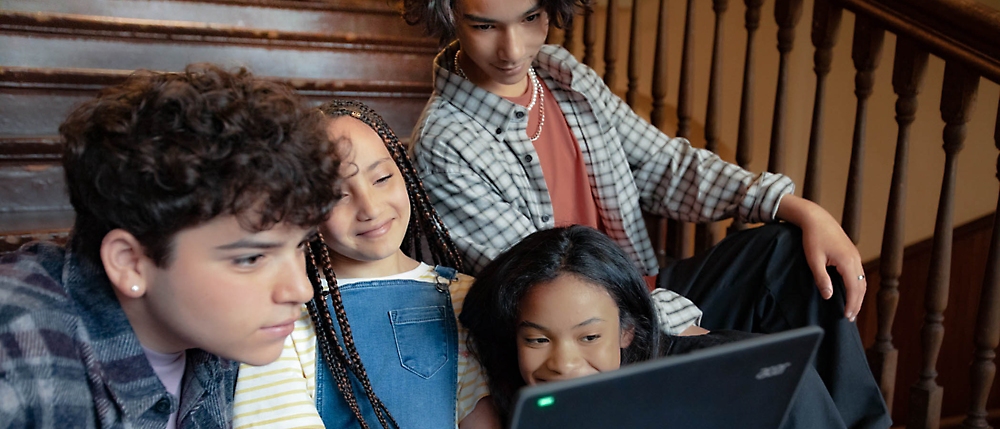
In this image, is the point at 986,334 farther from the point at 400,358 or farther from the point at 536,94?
the point at 400,358

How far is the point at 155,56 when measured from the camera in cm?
197

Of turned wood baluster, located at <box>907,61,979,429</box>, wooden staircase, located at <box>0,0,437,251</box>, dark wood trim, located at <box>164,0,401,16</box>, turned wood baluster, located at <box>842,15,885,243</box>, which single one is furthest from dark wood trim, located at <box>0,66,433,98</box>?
turned wood baluster, located at <box>907,61,979,429</box>

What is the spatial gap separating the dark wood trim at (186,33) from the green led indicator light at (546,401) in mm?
1592

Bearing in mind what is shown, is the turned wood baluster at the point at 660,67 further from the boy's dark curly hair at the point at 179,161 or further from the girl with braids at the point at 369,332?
the boy's dark curly hair at the point at 179,161

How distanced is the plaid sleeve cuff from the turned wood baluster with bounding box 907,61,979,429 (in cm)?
55

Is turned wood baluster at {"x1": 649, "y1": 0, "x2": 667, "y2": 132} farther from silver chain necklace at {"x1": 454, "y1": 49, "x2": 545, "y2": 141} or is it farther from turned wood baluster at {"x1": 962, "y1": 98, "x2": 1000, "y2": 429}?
turned wood baluster at {"x1": 962, "y1": 98, "x2": 1000, "y2": 429}

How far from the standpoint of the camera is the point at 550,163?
159 centimetres

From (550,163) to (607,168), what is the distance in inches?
4.2

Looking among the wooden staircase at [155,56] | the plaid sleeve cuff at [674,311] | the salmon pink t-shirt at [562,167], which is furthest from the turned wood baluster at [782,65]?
the wooden staircase at [155,56]

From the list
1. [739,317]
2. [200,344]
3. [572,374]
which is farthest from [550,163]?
[200,344]

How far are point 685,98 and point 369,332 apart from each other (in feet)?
3.63

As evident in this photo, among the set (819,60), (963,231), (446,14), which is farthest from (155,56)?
(963,231)

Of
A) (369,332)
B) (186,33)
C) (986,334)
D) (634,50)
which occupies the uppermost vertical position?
(186,33)

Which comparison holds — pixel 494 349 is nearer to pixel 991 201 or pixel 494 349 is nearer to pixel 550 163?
pixel 550 163
